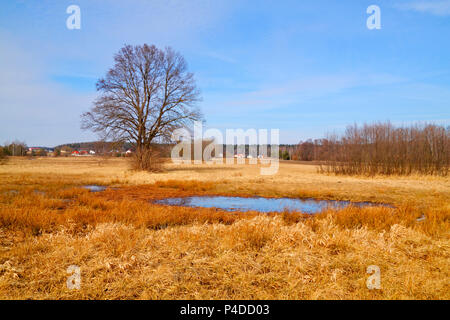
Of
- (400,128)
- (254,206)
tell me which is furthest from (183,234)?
(400,128)

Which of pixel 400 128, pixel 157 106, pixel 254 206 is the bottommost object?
pixel 254 206

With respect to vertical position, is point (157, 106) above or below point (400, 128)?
above

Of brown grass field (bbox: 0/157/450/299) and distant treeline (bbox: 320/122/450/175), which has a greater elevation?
distant treeline (bbox: 320/122/450/175)

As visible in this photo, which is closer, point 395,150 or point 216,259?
point 216,259

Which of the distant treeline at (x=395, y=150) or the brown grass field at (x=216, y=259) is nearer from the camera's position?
the brown grass field at (x=216, y=259)

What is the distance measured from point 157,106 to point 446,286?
95.0 ft

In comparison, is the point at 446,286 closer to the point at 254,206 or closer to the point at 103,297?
the point at 103,297

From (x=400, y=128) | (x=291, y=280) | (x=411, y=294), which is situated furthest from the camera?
(x=400, y=128)

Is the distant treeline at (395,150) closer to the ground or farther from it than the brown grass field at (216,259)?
farther from it

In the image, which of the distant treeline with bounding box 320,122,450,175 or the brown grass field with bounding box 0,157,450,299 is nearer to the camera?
the brown grass field with bounding box 0,157,450,299

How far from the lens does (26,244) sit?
5.00 meters

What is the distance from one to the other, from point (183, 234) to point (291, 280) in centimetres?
266
